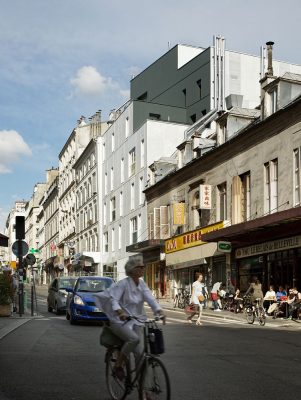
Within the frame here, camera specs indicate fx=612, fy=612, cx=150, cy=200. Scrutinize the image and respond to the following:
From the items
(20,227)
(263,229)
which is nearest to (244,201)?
(263,229)

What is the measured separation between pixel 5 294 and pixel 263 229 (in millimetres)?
11471

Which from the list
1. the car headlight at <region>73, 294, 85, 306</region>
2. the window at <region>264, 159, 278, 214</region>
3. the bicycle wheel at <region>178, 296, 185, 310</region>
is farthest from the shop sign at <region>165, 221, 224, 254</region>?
the car headlight at <region>73, 294, 85, 306</region>

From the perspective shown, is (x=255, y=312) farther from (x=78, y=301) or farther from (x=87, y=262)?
(x=87, y=262)

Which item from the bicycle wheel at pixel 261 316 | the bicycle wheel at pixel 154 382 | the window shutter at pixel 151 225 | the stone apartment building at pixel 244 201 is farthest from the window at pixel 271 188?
the bicycle wheel at pixel 154 382

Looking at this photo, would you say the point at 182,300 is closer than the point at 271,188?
No

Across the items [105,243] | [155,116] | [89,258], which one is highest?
[155,116]

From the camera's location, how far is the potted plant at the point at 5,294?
2031 centimetres

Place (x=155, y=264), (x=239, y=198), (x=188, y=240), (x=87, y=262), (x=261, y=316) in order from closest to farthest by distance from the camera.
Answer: (x=261, y=316) → (x=239, y=198) → (x=188, y=240) → (x=155, y=264) → (x=87, y=262)

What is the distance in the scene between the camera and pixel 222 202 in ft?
108

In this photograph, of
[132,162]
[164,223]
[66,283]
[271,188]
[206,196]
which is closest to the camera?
[66,283]

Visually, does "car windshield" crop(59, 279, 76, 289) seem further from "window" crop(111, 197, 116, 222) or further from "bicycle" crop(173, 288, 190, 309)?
"window" crop(111, 197, 116, 222)

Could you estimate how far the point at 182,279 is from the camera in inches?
1518

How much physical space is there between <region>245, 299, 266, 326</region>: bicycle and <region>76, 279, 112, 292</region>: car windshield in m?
5.27

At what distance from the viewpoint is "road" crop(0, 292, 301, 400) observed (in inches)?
294
